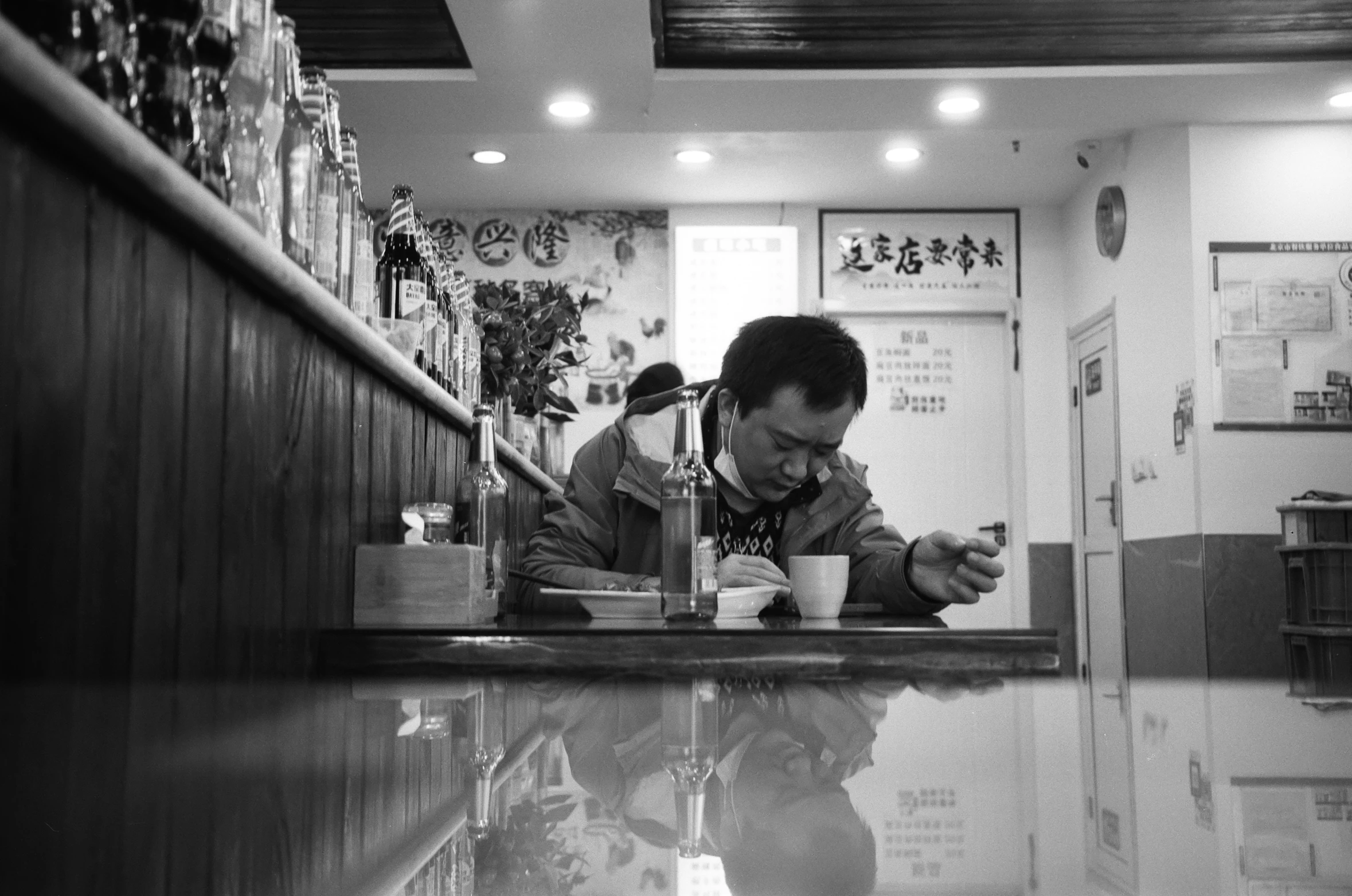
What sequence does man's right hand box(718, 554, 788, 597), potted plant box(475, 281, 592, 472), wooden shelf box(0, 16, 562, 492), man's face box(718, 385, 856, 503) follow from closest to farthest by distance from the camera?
wooden shelf box(0, 16, 562, 492) → man's right hand box(718, 554, 788, 597) → man's face box(718, 385, 856, 503) → potted plant box(475, 281, 592, 472)

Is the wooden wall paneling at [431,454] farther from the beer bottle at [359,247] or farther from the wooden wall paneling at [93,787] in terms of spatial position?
the wooden wall paneling at [93,787]

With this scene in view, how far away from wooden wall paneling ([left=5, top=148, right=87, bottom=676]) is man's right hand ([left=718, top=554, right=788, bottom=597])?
1.16 m

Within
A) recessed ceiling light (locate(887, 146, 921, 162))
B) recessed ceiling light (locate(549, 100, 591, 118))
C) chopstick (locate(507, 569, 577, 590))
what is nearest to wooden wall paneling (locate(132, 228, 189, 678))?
chopstick (locate(507, 569, 577, 590))

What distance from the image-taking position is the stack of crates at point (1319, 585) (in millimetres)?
4059

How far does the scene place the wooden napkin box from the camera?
4.25 ft

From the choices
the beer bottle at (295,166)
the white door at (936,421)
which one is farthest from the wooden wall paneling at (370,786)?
the white door at (936,421)

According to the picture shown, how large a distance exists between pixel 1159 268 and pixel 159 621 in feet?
16.4

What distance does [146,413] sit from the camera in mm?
729

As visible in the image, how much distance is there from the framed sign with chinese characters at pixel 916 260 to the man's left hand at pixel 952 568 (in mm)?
4559

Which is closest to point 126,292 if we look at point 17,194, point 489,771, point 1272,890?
point 17,194

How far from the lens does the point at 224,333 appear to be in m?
0.87

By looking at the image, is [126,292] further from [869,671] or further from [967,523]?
[967,523]

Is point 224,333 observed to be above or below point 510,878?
above

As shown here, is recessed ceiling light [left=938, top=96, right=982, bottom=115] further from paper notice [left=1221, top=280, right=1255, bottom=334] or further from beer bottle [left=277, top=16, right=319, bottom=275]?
beer bottle [left=277, top=16, right=319, bottom=275]
